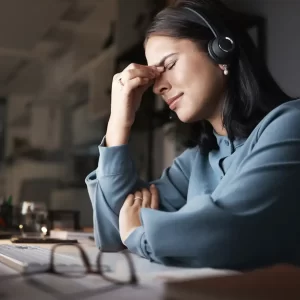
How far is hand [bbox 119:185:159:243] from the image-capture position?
2.81 feet

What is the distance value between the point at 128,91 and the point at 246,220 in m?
0.46

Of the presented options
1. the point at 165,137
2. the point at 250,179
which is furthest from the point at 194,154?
the point at 165,137

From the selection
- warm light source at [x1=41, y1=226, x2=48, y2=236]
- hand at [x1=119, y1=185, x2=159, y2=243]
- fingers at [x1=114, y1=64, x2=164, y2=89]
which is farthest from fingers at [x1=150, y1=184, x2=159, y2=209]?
warm light source at [x1=41, y1=226, x2=48, y2=236]

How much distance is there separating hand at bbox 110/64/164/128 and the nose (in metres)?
0.01

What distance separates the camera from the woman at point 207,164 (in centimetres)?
65

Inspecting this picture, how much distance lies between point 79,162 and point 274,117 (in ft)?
3.96

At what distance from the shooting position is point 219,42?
891 mm

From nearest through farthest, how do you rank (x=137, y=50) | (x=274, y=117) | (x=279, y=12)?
(x=274, y=117)
(x=279, y=12)
(x=137, y=50)

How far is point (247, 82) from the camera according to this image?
92cm

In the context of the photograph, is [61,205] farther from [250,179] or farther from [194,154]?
[250,179]

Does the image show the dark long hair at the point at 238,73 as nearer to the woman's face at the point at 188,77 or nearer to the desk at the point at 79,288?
the woman's face at the point at 188,77

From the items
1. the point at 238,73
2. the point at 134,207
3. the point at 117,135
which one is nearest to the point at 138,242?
the point at 134,207

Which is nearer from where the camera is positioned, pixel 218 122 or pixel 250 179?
pixel 250 179

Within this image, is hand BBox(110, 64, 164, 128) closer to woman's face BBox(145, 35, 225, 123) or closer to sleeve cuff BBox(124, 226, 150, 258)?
woman's face BBox(145, 35, 225, 123)
